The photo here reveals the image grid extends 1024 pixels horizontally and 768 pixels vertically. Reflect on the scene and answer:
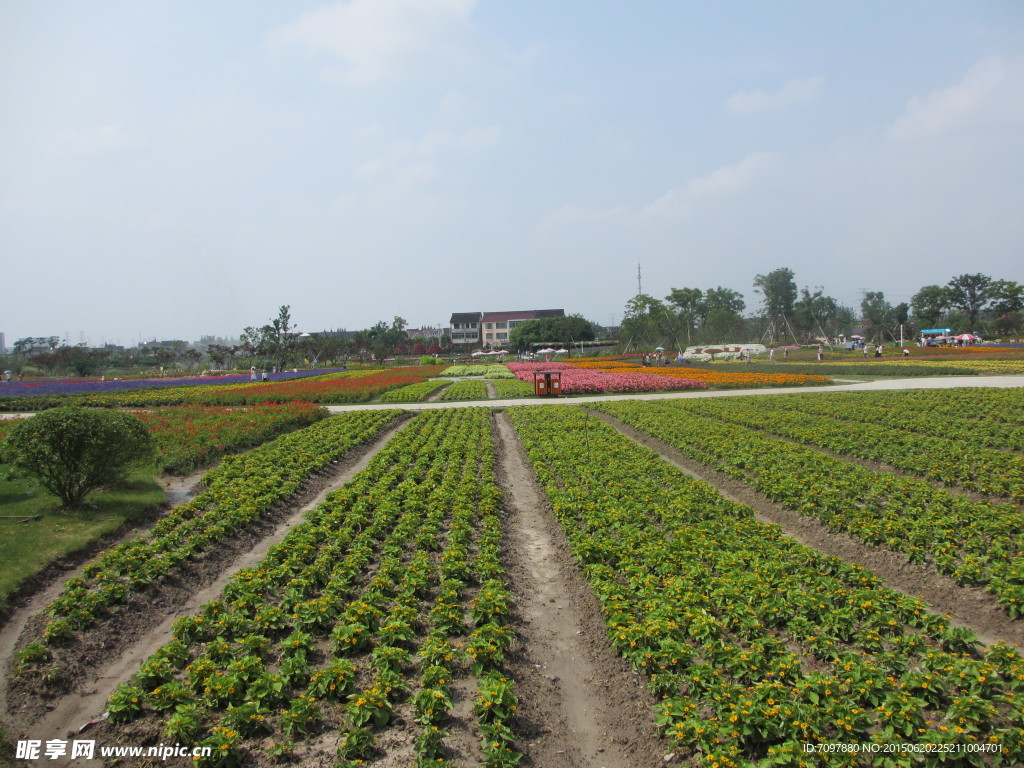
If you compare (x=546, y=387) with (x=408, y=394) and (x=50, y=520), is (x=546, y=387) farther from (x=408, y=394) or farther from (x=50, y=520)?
(x=50, y=520)

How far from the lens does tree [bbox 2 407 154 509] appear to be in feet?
33.2

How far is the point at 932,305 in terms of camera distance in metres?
87.7

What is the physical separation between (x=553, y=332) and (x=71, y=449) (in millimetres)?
94780

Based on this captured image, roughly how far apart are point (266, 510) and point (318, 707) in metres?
6.59

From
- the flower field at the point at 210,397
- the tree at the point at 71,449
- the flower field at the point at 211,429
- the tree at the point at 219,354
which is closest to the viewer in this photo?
the tree at the point at 71,449

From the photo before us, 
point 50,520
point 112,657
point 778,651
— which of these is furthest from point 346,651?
point 50,520

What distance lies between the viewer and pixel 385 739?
4629 mm

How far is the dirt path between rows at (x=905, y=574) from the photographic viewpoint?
610 cm

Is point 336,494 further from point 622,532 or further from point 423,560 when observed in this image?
point 622,532

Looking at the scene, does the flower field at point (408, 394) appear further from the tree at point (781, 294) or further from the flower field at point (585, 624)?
the tree at point (781, 294)

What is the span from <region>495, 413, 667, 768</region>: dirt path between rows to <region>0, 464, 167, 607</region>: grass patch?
6.44 metres

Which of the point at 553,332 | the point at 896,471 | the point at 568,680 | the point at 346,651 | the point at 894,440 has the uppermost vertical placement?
the point at 553,332

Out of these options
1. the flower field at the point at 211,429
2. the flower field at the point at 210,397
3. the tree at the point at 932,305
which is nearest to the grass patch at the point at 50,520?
the flower field at the point at 211,429

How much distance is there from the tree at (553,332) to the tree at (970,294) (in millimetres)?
56409
